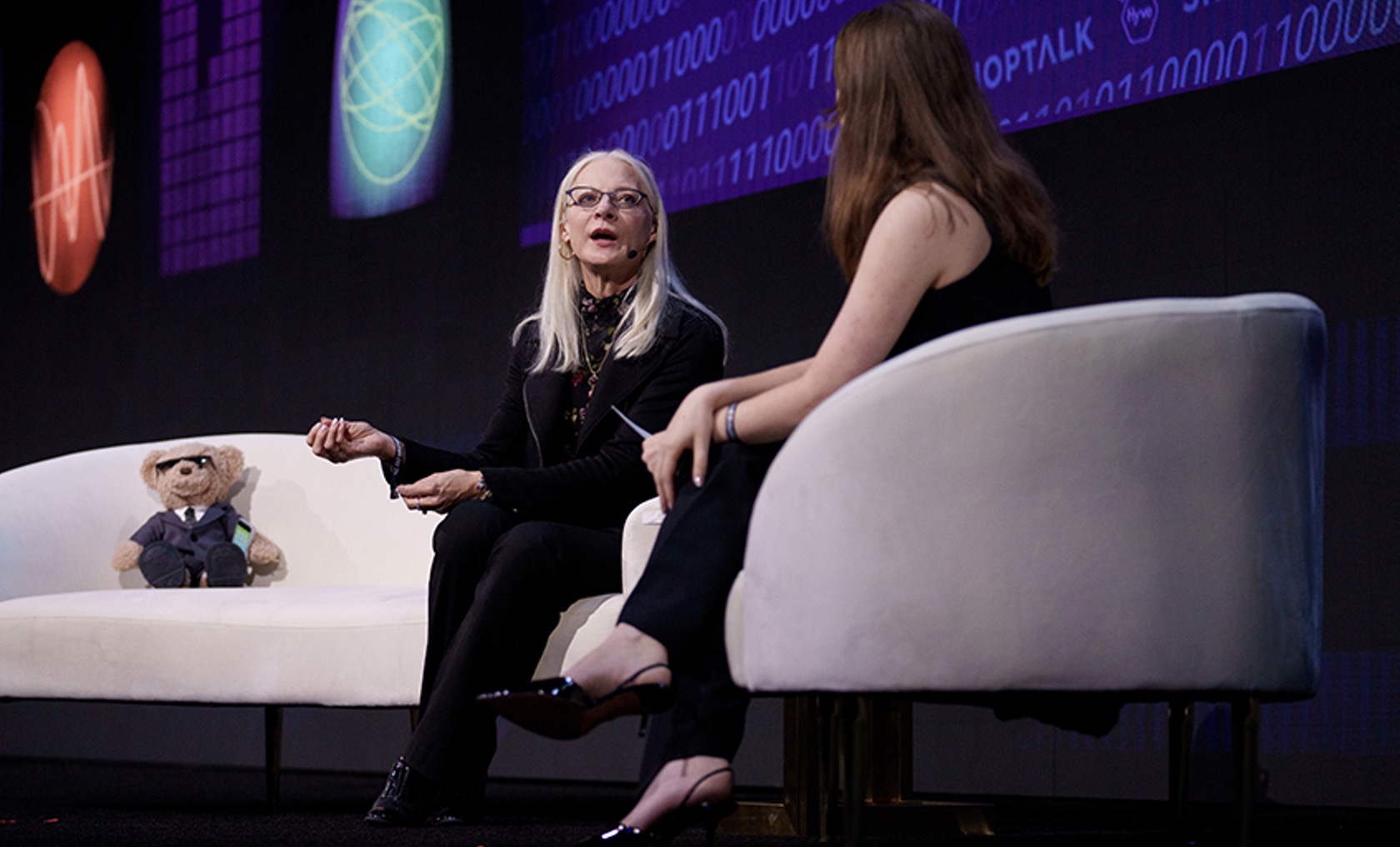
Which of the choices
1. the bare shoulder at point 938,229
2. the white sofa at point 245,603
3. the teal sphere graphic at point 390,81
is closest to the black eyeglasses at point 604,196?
the white sofa at point 245,603

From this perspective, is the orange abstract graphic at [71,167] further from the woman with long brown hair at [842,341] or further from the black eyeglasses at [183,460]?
the woman with long brown hair at [842,341]

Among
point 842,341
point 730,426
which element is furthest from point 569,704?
point 842,341

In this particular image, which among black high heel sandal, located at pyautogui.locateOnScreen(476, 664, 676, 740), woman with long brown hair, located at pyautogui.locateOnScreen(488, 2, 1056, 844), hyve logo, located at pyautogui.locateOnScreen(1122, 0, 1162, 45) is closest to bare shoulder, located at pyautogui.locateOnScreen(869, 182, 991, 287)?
woman with long brown hair, located at pyautogui.locateOnScreen(488, 2, 1056, 844)

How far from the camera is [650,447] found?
1809 millimetres

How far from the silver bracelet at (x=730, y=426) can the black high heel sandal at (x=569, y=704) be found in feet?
0.88

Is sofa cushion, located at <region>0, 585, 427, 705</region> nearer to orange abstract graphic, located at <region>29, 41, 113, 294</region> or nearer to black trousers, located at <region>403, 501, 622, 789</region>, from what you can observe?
black trousers, located at <region>403, 501, 622, 789</region>

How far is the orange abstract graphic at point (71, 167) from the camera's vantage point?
543cm

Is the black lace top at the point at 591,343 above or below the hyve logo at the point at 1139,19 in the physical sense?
below

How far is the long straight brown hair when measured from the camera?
5.99 ft

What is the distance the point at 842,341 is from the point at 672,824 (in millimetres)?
555

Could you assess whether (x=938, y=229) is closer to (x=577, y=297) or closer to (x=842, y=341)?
(x=842, y=341)

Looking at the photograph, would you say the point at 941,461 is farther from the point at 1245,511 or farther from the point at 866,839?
the point at 866,839

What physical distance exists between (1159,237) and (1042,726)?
100 cm

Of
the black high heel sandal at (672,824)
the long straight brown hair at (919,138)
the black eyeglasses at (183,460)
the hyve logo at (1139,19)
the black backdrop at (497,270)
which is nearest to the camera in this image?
the black high heel sandal at (672,824)
